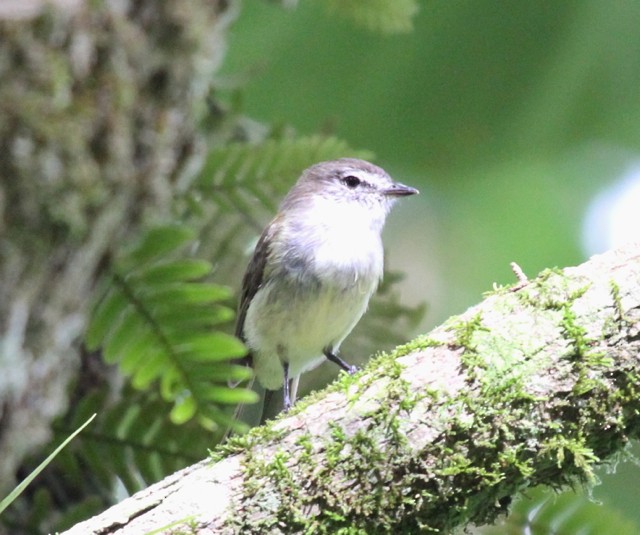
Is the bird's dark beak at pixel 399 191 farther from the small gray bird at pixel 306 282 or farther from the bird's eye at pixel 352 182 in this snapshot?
the bird's eye at pixel 352 182

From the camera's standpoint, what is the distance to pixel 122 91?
3168 millimetres

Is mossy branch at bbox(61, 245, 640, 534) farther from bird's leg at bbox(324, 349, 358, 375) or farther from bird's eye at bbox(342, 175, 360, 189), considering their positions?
bird's eye at bbox(342, 175, 360, 189)

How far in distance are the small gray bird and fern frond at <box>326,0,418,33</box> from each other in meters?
0.71

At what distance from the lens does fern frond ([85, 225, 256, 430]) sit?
3.44 metres

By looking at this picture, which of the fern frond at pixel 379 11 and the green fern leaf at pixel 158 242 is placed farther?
the fern frond at pixel 379 11

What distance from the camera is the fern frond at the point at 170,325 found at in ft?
11.3

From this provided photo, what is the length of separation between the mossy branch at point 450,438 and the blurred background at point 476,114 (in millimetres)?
4019

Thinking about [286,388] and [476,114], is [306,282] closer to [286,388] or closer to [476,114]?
[286,388]

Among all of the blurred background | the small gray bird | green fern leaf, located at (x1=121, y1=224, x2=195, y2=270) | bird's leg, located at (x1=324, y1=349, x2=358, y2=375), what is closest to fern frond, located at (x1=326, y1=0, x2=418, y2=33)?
the small gray bird

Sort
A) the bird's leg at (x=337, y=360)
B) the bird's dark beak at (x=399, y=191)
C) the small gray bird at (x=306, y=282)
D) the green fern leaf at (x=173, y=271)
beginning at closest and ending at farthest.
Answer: the green fern leaf at (x=173, y=271), the small gray bird at (x=306, y=282), the bird's leg at (x=337, y=360), the bird's dark beak at (x=399, y=191)

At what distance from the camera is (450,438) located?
2.08 m

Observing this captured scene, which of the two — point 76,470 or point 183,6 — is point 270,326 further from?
point 183,6

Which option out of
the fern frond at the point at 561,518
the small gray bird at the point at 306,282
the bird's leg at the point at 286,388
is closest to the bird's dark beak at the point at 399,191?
the small gray bird at the point at 306,282

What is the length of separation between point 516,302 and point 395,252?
4.53 metres
